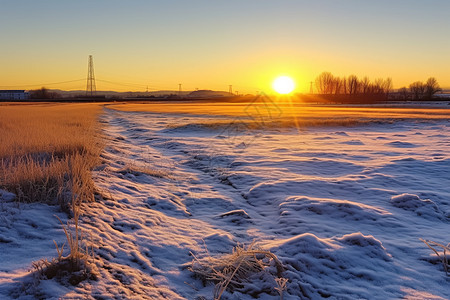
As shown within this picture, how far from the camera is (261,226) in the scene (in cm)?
484

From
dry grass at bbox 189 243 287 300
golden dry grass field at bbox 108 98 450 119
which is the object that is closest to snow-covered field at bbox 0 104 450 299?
dry grass at bbox 189 243 287 300

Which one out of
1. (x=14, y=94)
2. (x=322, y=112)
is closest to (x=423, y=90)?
(x=322, y=112)

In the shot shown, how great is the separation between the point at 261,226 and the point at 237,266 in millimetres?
1757

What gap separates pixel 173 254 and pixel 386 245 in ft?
9.07

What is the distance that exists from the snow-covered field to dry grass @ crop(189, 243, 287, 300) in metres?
0.10

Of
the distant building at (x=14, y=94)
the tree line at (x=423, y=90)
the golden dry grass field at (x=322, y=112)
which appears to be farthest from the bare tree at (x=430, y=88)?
the distant building at (x=14, y=94)

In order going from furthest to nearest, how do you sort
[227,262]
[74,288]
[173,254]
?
[173,254] → [227,262] → [74,288]

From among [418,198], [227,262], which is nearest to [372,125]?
[418,198]

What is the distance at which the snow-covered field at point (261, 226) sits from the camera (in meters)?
3.02

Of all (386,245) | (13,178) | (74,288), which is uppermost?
(13,178)

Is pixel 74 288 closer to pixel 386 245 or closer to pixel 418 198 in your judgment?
pixel 386 245

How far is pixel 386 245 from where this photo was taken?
4117 millimetres

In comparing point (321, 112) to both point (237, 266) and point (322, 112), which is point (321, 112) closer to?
point (322, 112)

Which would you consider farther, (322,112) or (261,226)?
(322,112)
